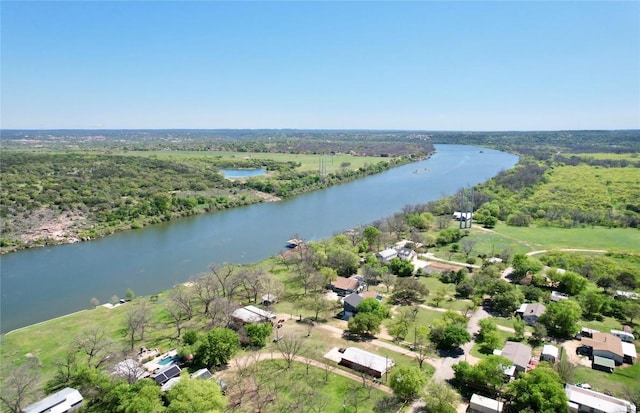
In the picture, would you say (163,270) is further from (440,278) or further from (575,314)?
(575,314)

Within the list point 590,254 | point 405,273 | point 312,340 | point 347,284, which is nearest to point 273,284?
point 347,284

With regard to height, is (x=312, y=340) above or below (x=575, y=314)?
below

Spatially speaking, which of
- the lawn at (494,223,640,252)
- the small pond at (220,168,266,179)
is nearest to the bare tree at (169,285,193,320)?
the lawn at (494,223,640,252)

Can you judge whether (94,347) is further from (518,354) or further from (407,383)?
(518,354)

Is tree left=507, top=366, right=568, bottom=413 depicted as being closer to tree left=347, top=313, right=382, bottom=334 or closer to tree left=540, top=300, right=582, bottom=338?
tree left=540, top=300, right=582, bottom=338

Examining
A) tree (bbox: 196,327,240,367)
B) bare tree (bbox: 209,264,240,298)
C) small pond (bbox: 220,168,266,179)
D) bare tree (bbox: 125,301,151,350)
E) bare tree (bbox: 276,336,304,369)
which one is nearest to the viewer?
tree (bbox: 196,327,240,367)

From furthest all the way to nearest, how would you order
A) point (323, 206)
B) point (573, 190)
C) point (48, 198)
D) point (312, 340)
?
point (573, 190) < point (323, 206) < point (48, 198) < point (312, 340)
